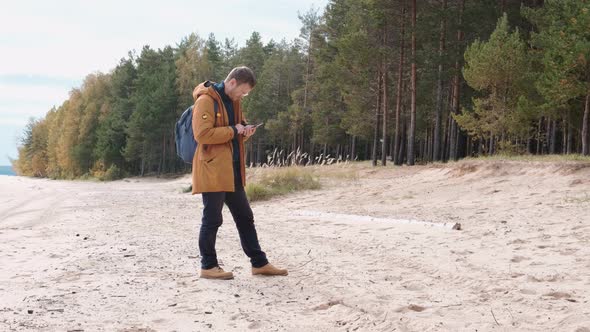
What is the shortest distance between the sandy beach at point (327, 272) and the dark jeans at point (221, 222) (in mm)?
251

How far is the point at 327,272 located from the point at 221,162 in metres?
1.59

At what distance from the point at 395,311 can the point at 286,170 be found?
41.6ft

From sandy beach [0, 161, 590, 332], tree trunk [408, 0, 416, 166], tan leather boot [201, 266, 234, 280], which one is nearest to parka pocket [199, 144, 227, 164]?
tan leather boot [201, 266, 234, 280]

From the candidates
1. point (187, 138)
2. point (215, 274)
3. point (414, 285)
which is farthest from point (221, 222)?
point (414, 285)

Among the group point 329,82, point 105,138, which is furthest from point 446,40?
point 105,138

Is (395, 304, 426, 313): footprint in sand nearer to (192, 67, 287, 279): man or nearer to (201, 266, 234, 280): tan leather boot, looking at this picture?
(192, 67, 287, 279): man

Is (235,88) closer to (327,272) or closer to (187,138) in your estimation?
(187,138)

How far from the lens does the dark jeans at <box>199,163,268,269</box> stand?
482 centimetres

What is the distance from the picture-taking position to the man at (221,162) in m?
4.66

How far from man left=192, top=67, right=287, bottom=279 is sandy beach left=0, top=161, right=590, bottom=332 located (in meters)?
0.30

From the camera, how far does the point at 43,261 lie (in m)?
5.63

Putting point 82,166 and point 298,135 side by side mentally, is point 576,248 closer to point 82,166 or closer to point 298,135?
point 298,135

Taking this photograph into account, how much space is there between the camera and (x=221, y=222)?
5.00m

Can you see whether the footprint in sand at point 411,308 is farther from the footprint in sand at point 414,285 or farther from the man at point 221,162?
the man at point 221,162
